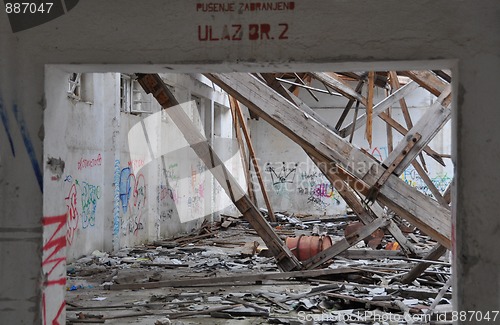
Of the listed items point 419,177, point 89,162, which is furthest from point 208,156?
point 419,177

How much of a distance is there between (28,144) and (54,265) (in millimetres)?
1067

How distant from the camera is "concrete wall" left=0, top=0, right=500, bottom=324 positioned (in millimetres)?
4492

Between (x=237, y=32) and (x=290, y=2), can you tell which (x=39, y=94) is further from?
(x=290, y=2)

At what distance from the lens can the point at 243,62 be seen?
476 centimetres

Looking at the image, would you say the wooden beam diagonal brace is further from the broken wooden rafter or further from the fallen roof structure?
the broken wooden rafter

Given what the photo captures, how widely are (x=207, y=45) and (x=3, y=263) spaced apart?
2.46m

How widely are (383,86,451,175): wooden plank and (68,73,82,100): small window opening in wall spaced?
7095 mm

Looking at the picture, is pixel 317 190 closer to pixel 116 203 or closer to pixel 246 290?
pixel 116 203

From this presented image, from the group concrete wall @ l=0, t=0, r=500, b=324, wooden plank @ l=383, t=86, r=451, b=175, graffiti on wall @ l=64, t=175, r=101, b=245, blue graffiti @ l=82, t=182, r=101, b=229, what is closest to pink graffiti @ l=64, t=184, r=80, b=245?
graffiti on wall @ l=64, t=175, r=101, b=245

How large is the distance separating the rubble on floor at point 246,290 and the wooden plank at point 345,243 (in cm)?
20

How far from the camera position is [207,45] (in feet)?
→ 15.7

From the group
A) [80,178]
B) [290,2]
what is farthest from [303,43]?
[80,178]

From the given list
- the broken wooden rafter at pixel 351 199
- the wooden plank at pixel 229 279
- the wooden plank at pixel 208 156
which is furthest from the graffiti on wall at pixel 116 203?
the broken wooden rafter at pixel 351 199

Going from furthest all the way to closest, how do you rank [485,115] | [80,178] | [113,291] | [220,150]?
[220,150] < [80,178] < [113,291] < [485,115]
